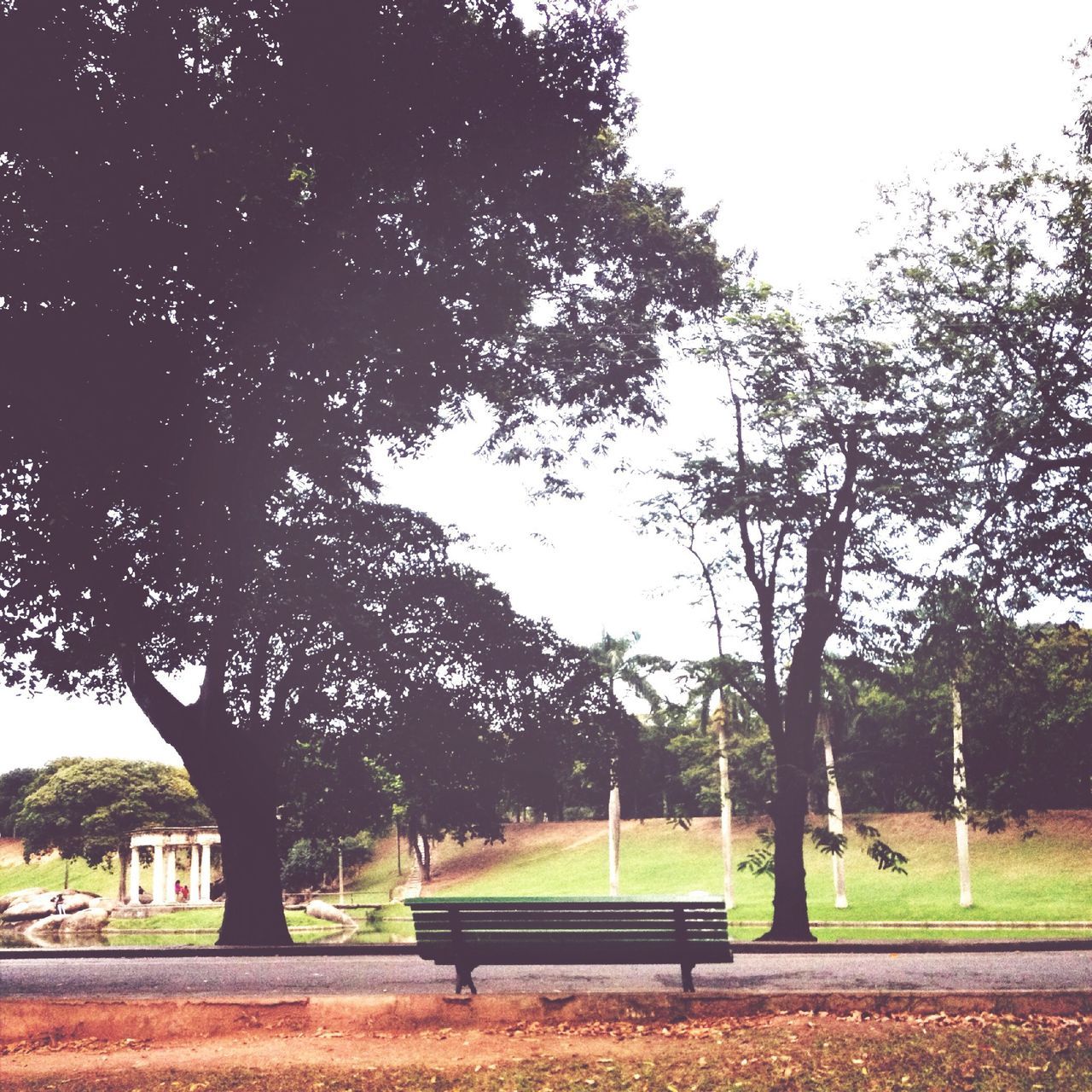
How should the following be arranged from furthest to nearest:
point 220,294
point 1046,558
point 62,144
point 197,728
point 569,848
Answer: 1. point 569,848
2. point 197,728
3. point 1046,558
4. point 220,294
5. point 62,144

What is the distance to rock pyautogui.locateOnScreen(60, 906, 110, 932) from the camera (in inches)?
1957

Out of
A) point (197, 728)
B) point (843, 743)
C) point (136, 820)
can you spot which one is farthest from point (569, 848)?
point (197, 728)

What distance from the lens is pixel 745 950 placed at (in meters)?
17.3

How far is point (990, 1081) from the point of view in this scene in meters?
6.46

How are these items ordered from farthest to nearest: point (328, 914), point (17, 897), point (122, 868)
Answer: point (122, 868)
point (17, 897)
point (328, 914)

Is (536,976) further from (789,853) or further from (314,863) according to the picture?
(314,863)

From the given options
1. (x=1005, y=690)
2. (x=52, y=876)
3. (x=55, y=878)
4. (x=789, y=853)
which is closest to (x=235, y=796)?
(x=789, y=853)

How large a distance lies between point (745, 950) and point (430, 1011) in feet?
32.8

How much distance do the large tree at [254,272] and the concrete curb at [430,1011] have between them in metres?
7.66

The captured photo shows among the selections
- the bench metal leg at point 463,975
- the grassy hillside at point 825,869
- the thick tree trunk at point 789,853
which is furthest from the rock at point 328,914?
the bench metal leg at point 463,975

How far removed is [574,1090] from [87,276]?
1178 cm

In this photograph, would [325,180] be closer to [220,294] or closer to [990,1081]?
[220,294]

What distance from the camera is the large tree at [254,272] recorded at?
14375 mm

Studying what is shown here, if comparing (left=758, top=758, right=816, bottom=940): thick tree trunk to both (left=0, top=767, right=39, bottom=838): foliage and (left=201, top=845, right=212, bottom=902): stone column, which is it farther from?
(left=0, top=767, right=39, bottom=838): foliage
